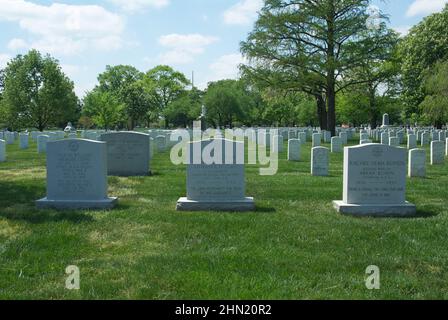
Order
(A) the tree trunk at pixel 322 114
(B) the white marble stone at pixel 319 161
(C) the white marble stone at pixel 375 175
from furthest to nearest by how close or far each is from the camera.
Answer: (A) the tree trunk at pixel 322 114, (B) the white marble stone at pixel 319 161, (C) the white marble stone at pixel 375 175

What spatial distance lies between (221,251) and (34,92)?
4643 cm

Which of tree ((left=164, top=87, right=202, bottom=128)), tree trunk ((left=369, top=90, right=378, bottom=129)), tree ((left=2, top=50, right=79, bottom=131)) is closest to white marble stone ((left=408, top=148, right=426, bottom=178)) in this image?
tree trunk ((left=369, top=90, right=378, bottom=129))

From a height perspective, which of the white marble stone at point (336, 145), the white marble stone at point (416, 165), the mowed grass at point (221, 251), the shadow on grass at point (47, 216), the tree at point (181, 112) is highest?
the tree at point (181, 112)

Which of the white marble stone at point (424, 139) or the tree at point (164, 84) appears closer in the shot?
the white marble stone at point (424, 139)

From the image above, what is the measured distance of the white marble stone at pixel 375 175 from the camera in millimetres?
8234

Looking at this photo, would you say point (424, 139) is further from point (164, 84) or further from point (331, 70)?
point (164, 84)

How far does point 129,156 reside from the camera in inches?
518

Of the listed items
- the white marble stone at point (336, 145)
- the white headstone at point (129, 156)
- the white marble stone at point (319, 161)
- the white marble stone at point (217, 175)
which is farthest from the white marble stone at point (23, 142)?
the white marble stone at point (217, 175)

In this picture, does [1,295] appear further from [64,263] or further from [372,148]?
[372,148]

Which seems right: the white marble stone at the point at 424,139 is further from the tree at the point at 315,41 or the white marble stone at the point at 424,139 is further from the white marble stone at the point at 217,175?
the white marble stone at the point at 217,175

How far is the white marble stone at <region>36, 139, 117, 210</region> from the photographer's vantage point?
8.52 m

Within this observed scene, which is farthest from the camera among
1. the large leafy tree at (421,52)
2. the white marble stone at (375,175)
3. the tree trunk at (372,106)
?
the tree trunk at (372,106)

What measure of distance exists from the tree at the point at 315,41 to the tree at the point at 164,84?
4718 cm
